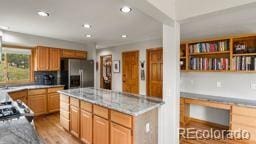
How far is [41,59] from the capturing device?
4559mm

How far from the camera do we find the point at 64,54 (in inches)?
200

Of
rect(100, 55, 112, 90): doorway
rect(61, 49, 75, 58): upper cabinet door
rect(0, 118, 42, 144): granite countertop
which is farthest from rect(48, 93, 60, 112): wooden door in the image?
rect(0, 118, 42, 144): granite countertop

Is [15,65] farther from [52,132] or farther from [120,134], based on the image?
[120,134]

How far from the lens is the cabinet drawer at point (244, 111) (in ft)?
8.69

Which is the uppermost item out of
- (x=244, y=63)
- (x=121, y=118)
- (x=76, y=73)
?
(x=244, y=63)

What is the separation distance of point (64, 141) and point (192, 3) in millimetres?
3130

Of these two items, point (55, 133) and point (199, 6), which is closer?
point (199, 6)

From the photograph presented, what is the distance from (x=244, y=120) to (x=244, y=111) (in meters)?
0.16

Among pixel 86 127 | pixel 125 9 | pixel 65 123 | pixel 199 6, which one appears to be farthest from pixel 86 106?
pixel 199 6

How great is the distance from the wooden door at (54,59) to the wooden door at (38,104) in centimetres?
91

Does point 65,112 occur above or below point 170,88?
below

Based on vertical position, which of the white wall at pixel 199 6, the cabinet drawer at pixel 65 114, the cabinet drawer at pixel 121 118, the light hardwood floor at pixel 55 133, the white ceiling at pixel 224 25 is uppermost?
the white ceiling at pixel 224 25

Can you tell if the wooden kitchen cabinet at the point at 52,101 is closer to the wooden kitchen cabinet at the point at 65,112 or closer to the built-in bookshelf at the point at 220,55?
the wooden kitchen cabinet at the point at 65,112

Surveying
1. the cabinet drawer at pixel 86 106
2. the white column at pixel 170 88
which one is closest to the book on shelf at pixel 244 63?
the white column at pixel 170 88
